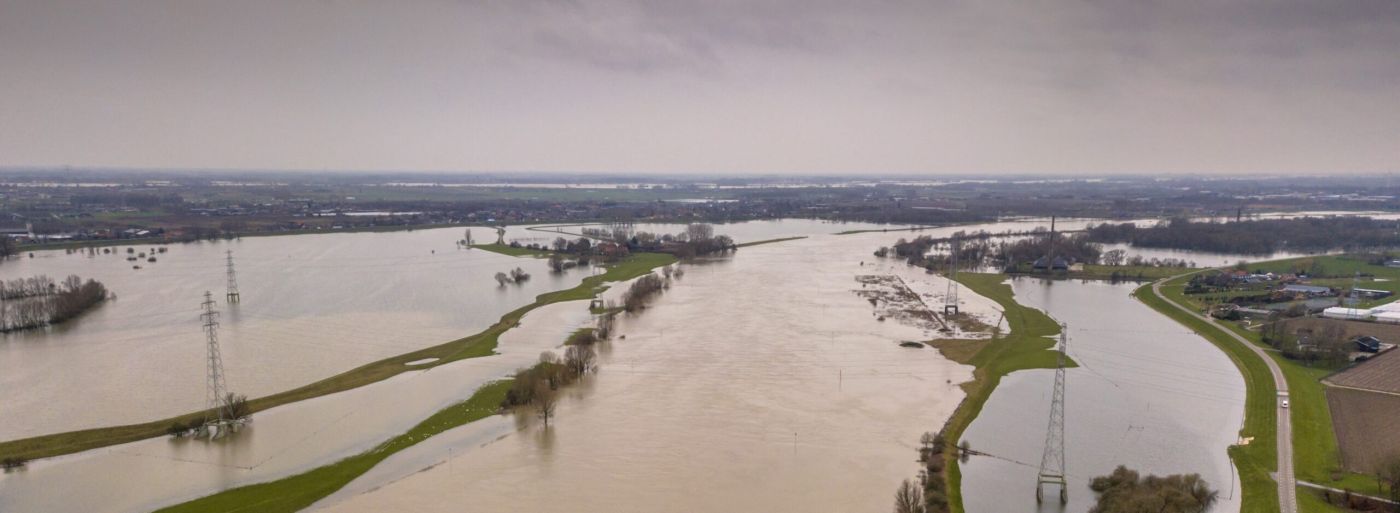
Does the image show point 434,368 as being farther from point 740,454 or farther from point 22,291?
point 22,291

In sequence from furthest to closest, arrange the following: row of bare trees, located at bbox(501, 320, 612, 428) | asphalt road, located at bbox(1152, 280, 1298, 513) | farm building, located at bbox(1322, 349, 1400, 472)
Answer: row of bare trees, located at bbox(501, 320, 612, 428)
farm building, located at bbox(1322, 349, 1400, 472)
asphalt road, located at bbox(1152, 280, 1298, 513)

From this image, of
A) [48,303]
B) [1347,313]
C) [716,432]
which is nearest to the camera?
[716,432]

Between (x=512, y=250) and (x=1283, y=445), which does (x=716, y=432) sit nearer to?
(x=1283, y=445)

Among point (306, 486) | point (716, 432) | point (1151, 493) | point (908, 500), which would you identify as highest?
point (1151, 493)

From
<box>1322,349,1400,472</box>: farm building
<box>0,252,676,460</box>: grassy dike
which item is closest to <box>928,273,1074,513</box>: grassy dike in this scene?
<box>1322,349,1400,472</box>: farm building

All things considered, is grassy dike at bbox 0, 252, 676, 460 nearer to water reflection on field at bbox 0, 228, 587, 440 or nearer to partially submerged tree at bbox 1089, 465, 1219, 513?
water reflection on field at bbox 0, 228, 587, 440

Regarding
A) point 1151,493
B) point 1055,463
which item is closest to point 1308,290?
point 1055,463
